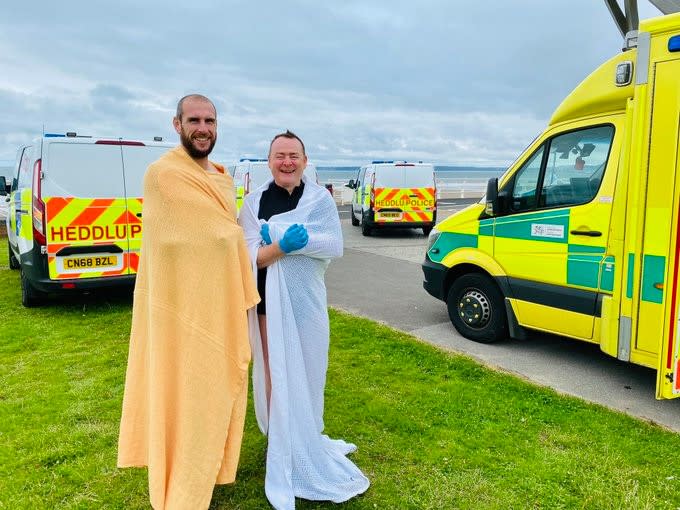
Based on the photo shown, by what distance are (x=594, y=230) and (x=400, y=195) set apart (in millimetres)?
9688

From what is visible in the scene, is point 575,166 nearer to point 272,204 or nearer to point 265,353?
point 272,204

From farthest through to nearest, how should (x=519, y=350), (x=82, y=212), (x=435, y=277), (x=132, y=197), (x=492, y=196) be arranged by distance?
(x=132, y=197)
(x=82, y=212)
(x=435, y=277)
(x=519, y=350)
(x=492, y=196)

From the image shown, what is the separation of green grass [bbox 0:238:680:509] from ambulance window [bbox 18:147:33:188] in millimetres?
2358

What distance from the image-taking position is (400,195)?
13.9 metres

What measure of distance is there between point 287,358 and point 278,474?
21.9 inches

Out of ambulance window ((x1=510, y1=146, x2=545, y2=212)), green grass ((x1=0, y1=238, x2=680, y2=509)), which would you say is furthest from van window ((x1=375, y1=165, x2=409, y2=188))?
green grass ((x1=0, y1=238, x2=680, y2=509))

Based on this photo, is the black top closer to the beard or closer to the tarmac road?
the beard

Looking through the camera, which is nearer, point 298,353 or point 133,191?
point 298,353

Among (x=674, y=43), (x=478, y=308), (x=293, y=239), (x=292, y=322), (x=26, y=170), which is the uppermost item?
(x=674, y=43)

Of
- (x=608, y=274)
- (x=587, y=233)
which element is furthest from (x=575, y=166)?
(x=608, y=274)

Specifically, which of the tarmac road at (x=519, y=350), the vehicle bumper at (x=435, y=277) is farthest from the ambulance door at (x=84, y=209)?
the vehicle bumper at (x=435, y=277)

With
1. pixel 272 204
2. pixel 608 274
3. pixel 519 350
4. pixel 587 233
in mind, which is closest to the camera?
pixel 272 204

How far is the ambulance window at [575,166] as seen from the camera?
4.32 meters

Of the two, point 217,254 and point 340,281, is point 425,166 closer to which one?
point 340,281
